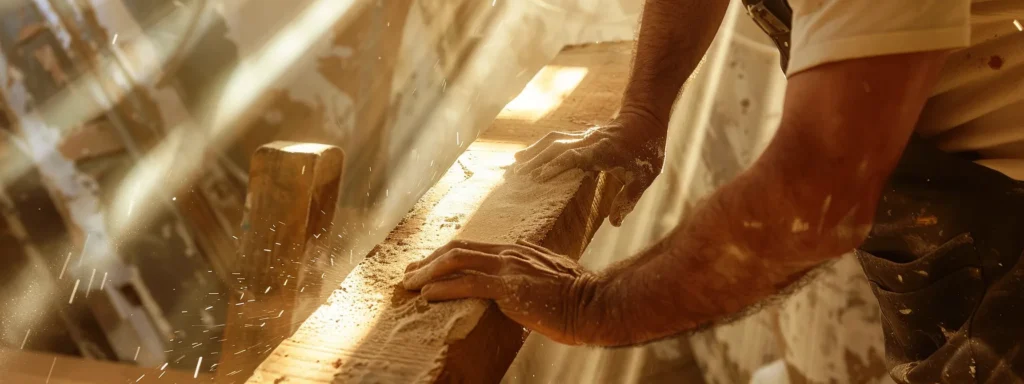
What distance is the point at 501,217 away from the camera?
5.52 feet

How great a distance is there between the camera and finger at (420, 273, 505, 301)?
1.28 metres

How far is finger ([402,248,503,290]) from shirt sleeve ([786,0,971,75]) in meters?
0.71

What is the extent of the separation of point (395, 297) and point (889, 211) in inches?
45.6

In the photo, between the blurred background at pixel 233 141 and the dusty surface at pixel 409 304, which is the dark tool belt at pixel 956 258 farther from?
the blurred background at pixel 233 141

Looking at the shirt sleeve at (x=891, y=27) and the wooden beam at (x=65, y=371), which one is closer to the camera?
the shirt sleeve at (x=891, y=27)

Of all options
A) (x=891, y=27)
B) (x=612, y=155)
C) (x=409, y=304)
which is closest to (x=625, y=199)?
(x=612, y=155)

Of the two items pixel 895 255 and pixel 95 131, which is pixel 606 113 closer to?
pixel 895 255

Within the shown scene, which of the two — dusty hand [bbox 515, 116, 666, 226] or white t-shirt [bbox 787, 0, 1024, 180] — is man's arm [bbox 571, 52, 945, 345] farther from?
dusty hand [bbox 515, 116, 666, 226]

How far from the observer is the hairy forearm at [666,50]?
2021 mm

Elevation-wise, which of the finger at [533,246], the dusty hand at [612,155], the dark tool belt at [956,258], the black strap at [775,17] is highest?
the black strap at [775,17]

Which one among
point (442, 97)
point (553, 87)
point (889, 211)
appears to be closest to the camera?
point (889, 211)

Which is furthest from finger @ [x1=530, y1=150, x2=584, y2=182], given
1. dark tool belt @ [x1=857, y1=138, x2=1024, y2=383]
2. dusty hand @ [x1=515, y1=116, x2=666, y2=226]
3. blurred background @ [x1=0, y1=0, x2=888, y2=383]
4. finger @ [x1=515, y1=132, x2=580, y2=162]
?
blurred background @ [x1=0, y1=0, x2=888, y2=383]

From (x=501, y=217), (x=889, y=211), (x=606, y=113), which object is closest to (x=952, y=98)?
(x=889, y=211)

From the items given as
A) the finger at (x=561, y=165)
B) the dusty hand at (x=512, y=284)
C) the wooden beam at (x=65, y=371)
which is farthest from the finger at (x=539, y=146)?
the wooden beam at (x=65, y=371)
